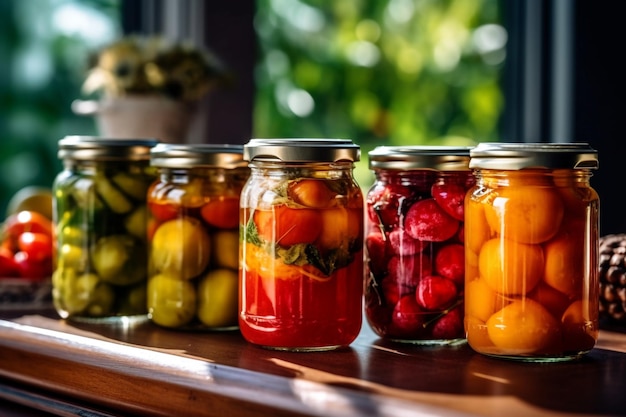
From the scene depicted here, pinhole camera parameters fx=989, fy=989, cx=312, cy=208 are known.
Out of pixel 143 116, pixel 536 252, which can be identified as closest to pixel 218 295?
pixel 536 252

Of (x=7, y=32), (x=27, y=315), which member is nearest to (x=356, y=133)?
(x=7, y=32)

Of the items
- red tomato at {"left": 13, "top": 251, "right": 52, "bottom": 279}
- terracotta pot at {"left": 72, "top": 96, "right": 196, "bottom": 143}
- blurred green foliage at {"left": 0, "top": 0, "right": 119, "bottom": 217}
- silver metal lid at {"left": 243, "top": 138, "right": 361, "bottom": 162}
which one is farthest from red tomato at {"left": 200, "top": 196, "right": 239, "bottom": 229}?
blurred green foliage at {"left": 0, "top": 0, "right": 119, "bottom": 217}

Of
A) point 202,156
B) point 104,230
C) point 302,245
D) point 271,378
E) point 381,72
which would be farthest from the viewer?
point 381,72

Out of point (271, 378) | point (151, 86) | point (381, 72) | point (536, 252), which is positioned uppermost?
point (381, 72)

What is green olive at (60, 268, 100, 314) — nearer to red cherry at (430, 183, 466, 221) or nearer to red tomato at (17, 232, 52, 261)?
red tomato at (17, 232, 52, 261)

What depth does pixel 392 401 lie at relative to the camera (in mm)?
748

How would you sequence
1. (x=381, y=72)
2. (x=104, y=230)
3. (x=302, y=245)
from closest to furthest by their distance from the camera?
(x=302, y=245)
(x=104, y=230)
(x=381, y=72)

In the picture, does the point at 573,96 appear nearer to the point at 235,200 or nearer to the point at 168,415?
the point at 235,200

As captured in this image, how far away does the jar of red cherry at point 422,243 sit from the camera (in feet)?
3.29

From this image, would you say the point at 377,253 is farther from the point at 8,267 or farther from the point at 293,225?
the point at 8,267

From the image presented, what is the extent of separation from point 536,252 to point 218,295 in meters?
0.36

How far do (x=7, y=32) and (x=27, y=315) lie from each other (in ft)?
3.40

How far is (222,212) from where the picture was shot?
109cm

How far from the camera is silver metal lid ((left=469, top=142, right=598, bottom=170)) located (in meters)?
0.90
